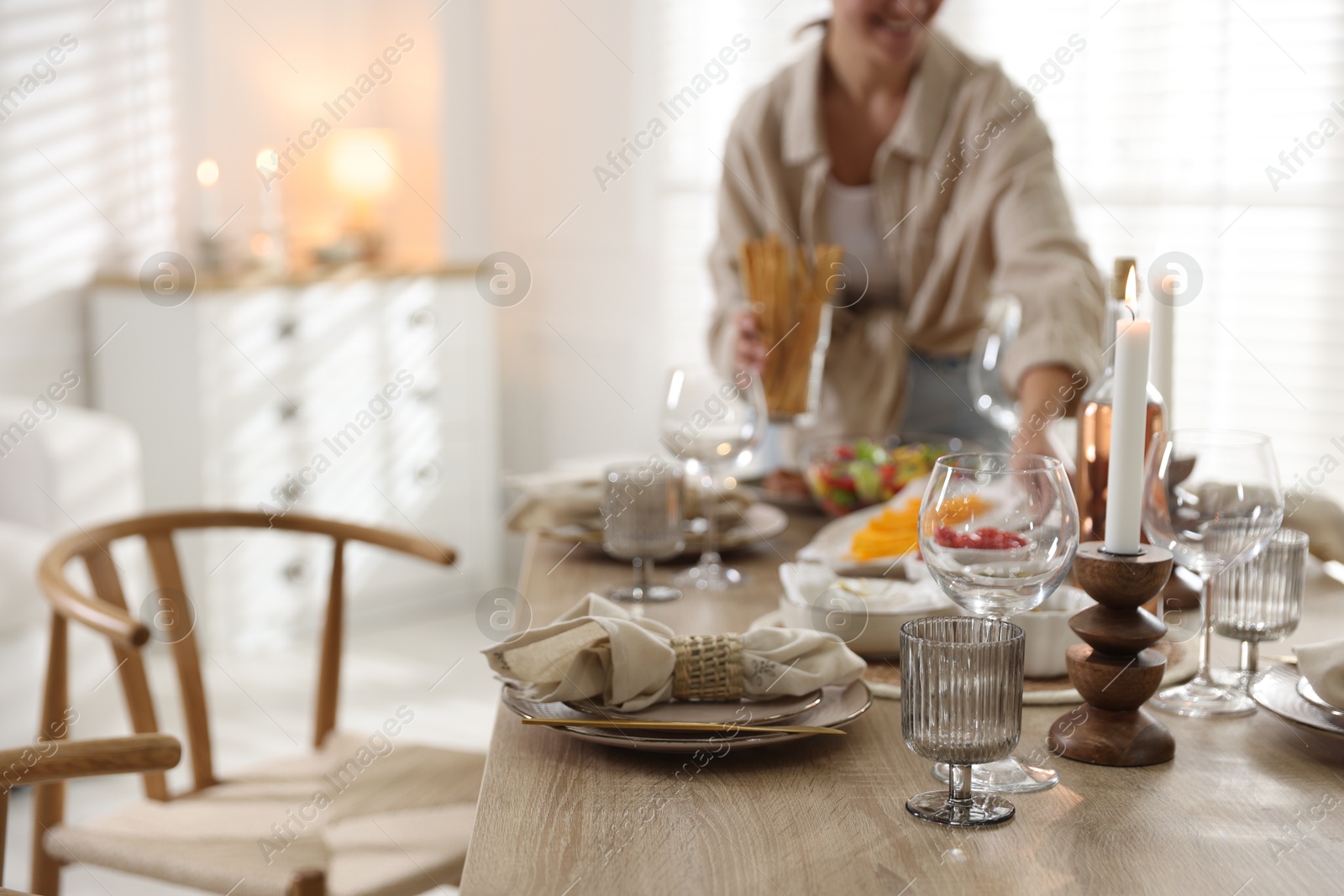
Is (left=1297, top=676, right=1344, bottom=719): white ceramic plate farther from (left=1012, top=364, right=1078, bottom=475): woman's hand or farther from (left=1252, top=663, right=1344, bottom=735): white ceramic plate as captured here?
(left=1012, top=364, right=1078, bottom=475): woman's hand

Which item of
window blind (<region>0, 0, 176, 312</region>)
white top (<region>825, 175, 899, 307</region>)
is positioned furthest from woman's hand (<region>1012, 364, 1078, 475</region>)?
window blind (<region>0, 0, 176, 312</region>)

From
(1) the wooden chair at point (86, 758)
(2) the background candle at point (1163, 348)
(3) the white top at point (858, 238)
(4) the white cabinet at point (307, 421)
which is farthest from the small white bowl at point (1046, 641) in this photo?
(4) the white cabinet at point (307, 421)

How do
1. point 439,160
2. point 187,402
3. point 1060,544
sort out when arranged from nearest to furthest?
1. point 1060,544
2. point 187,402
3. point 439,160

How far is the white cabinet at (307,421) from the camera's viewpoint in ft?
11.6

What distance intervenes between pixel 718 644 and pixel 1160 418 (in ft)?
1.74

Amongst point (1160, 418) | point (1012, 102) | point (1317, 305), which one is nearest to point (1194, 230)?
point (1317, 305)

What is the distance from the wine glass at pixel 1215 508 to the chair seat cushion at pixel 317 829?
693 millimetres

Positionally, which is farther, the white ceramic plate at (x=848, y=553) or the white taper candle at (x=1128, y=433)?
the white ceramic plate at (x=848, y=553)

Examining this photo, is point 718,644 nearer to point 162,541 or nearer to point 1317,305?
point 162,541

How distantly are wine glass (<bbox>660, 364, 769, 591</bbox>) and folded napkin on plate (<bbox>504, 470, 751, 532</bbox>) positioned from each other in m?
0.12

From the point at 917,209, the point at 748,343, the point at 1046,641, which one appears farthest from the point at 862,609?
the point at 917,209

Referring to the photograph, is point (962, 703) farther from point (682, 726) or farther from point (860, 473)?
point (860, 473)

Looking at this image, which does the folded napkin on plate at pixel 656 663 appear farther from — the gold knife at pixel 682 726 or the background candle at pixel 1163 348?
the background candle at pixel 1163 348

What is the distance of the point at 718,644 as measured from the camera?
102cm
